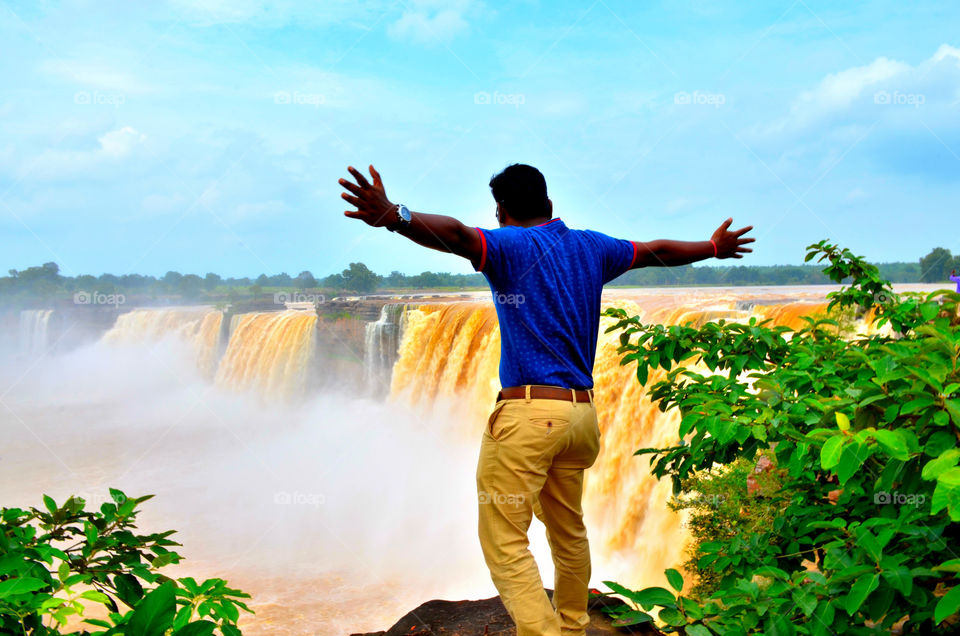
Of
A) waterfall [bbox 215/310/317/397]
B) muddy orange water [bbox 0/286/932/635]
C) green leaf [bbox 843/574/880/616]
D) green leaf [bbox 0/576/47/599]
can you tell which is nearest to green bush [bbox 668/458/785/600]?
muddy orange water [bbox 0/286/932/635]

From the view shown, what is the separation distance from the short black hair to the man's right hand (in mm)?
873

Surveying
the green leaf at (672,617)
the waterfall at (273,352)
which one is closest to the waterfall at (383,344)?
the waterfall at (273,352)

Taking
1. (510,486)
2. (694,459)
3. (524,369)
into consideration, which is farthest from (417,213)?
(694,459)

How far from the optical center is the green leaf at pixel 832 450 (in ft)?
4.46

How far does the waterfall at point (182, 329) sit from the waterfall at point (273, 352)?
249 centimetres

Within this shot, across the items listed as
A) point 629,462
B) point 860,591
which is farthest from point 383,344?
point 860,591

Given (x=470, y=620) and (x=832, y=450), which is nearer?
(x=832, y=450)

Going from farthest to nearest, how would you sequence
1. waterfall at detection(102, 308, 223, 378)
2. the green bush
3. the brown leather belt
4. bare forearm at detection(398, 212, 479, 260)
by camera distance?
waterfall at detection(102, 308, 223, 378) < the green bush < the brown leather belt < bare forearm at detection(398, 212, 479, 260)

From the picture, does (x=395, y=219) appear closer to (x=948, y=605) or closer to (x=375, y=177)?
(x=375, y=177)

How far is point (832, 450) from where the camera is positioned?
1.39 meters

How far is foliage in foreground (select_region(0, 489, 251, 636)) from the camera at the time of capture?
1415 millimetres

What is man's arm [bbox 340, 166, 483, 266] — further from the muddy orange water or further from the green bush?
the green bush

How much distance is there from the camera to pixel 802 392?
2.23 m

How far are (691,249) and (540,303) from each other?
833mm
